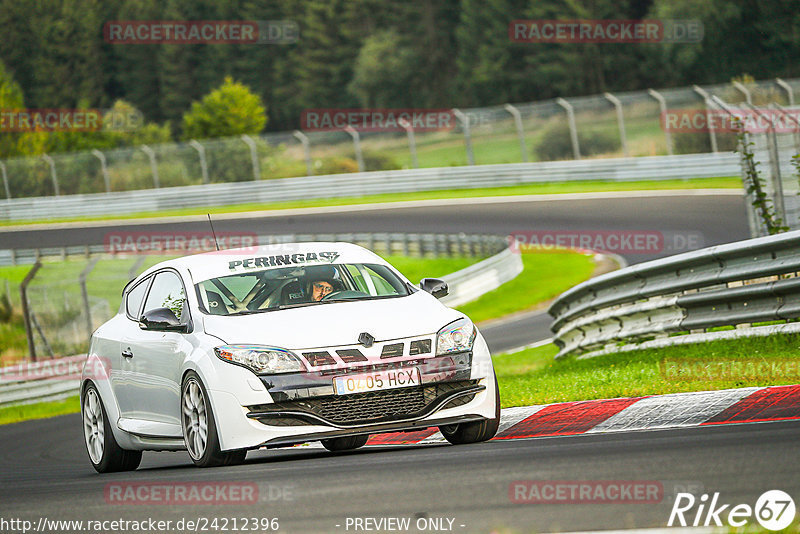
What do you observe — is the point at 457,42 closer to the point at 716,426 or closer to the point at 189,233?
the point at 189,233

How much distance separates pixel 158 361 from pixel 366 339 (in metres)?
1.74

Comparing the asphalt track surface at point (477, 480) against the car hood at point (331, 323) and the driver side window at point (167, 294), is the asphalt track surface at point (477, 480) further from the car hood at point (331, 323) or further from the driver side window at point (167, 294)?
the driver side window at point (167, 294)

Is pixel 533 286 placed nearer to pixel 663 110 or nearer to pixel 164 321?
pixel 663 110

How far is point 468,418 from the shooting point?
802 centimetres

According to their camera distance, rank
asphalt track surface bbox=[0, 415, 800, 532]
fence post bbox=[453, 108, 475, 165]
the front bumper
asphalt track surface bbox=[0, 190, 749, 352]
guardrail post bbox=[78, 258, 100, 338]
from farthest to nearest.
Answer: fence post bbox=[453, 108, 475, 165]
asphalt track surface bbox=[0, 190, 749, 352]
guardrail post bbox=[78, 258, 100, 338]
the front bumper
asphalt track surface bbox=[0, 415, 800, 532]

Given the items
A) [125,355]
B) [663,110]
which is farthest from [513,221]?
[125,355]

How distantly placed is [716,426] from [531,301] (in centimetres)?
1921

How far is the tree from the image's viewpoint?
7050cm

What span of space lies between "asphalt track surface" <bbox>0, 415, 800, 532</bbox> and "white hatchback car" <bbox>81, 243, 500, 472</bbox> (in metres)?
0.24

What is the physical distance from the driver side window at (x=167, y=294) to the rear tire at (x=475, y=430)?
208 cm

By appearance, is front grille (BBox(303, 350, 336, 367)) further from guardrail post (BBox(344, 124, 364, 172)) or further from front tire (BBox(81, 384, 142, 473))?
guardrail post (BBox(344, 124, 364, 172))

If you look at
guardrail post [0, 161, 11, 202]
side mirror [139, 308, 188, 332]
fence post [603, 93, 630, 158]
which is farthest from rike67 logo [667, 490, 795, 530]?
guardrail post [0, 161, 11, 202]

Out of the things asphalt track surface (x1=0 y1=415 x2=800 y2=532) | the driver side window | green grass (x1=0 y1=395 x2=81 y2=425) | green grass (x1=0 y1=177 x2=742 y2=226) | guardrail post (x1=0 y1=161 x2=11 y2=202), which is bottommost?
asphalt track surface (x1=0 y1=415 x2=800 y2=532)

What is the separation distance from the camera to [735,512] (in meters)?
4.72
